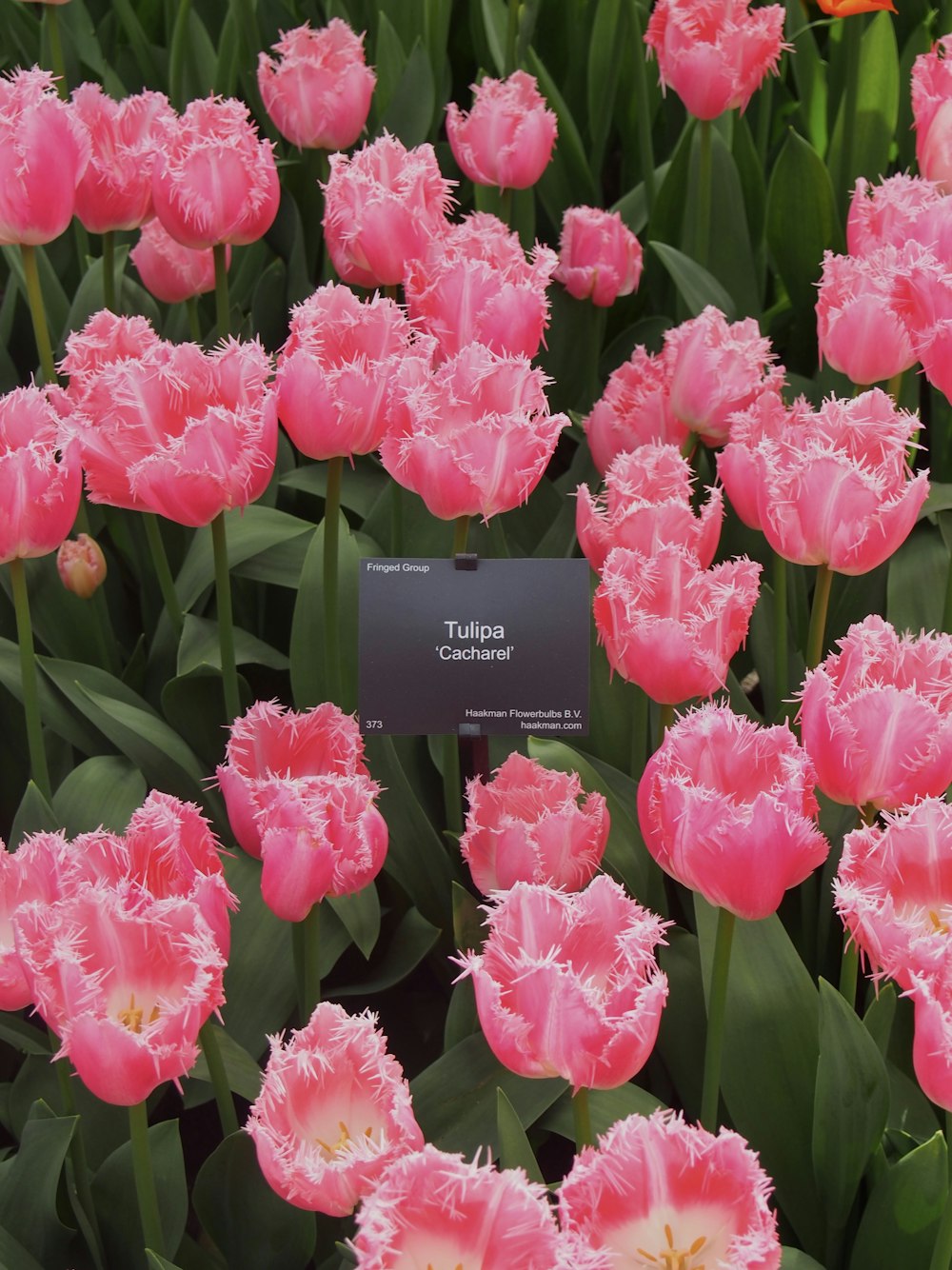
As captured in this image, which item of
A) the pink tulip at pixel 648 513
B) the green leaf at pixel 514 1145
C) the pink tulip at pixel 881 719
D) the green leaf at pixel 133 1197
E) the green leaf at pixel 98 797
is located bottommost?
the green leaf at pixel 133 1197

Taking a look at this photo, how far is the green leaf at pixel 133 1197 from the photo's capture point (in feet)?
2.71

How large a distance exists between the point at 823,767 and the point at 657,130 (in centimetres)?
142

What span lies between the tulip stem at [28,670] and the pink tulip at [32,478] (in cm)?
3

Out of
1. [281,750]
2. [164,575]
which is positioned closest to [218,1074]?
[281,750]

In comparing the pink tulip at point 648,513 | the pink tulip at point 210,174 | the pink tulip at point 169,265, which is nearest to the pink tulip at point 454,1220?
the pink tulip at point 648,513

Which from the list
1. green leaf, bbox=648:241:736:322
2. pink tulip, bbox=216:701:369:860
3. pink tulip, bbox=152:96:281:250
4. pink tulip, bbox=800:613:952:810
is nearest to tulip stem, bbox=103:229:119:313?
pink tulip, bbox=152:96:281:250

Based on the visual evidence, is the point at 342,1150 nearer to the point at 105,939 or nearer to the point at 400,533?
the point at 105,939

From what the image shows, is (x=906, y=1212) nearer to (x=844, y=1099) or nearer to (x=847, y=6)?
(x=844, y=1099)

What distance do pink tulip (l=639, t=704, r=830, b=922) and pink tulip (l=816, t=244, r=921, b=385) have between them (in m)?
0.46

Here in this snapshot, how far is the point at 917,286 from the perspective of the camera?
96 cm

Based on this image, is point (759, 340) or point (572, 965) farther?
point (759, 340)

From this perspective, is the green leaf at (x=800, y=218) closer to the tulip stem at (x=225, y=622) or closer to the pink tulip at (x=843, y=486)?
the pink tulip at (x=843, y=486)

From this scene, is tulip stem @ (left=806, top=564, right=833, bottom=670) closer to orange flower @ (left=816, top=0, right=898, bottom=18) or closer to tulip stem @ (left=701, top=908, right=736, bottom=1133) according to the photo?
tulip stem @ (left=701, top=908, right=736, bottom=1133)

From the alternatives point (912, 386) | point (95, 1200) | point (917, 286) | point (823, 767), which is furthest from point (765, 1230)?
point (912, 386)
